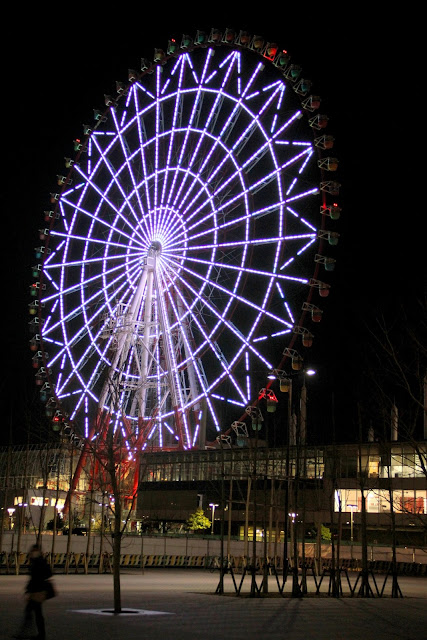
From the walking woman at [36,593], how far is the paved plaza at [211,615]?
→ 43cm

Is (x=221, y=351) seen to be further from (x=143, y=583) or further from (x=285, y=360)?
(x=143, y=583)

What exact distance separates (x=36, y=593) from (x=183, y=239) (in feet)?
106

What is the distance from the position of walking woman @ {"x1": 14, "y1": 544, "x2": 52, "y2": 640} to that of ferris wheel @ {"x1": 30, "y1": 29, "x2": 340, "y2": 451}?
24.3 metres

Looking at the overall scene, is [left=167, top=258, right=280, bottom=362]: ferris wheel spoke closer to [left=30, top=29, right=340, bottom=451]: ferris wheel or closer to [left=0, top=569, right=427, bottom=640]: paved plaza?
[left=30, top=29, right=340, bottom=451]: ferris wheel

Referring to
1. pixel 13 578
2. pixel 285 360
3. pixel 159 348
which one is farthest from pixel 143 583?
pixel 159 348

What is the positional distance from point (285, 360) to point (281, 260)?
4.66 m

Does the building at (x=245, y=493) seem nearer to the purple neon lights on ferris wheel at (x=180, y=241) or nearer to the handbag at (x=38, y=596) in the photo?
the purple neon lights on ferris wheel at (x=180, y=241)

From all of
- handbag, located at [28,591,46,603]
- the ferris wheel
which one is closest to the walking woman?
handbag, located at [28,591,46,603]

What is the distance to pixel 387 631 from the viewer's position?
17406 mm

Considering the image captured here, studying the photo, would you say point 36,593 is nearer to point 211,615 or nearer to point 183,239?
point 211,615

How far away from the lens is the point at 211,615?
1908 centimetres

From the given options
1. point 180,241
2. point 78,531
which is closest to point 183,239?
point 180,241

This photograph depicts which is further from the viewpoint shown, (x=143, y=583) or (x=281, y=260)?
(x=281, y=260)

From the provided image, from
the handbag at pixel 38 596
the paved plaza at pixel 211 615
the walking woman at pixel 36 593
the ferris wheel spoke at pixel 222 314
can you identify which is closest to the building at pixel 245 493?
the ferris wheel spoke at pixel 222 314
